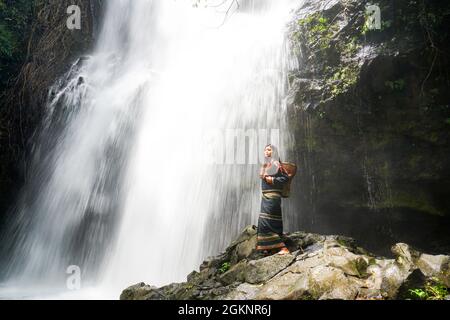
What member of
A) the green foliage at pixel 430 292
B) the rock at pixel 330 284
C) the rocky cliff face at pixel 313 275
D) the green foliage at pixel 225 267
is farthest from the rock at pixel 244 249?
the green foliage at pixel 430 292

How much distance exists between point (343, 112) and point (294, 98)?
3.88ft

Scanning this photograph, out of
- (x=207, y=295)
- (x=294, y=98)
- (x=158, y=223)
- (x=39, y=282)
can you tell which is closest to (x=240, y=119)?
(x=294, y=98)

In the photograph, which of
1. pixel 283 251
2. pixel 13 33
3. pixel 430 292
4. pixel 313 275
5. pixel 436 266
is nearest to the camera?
pixel 430 292

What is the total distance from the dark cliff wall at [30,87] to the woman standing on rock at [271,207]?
9.07 metres

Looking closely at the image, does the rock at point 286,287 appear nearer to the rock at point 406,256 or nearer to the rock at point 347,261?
the rock at point 347,261

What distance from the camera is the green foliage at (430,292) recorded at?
3.70 metres

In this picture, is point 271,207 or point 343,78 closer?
point 271,207

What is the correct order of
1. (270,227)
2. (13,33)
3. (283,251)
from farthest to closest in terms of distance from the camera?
1. (13,33)
2. (270,227)
3. (283,251)

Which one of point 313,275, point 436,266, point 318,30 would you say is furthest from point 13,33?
point 436,266

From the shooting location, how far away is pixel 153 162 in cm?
934

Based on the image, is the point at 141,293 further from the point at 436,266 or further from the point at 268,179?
the point at 436,266

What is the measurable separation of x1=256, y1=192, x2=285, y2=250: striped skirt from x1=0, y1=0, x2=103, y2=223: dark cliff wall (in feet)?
29.9

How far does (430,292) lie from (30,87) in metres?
12.0

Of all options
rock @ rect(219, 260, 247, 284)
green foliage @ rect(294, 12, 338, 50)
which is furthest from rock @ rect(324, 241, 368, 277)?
green foliage @ rect(294, 12, 338, 50)
